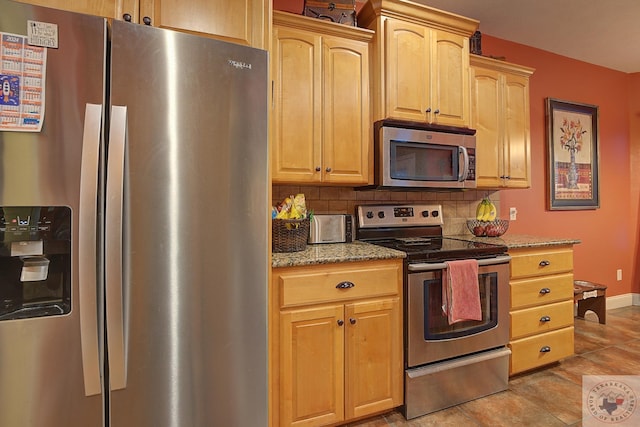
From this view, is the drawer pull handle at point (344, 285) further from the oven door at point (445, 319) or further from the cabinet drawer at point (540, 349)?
the cabinet drawer at point (540, 349)

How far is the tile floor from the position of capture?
183 cm

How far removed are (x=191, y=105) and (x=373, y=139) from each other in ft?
4.26

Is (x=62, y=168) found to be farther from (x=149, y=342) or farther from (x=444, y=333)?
(x=444, y=333)

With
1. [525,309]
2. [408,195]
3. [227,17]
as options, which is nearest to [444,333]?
[525,309]

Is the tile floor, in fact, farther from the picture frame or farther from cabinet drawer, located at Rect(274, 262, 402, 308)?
the picture frame

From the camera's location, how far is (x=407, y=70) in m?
2.18

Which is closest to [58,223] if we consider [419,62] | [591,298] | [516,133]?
[419,62]

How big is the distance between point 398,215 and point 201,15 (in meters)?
1.75

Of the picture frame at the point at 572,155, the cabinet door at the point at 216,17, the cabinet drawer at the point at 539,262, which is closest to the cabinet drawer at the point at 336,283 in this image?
the cabinet drawer at the point at 539,262

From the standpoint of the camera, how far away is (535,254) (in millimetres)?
→ 2266

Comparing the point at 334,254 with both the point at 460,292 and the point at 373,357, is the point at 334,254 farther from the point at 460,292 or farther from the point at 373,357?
the point at 460,292

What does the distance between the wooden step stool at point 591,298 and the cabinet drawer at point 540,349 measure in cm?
84

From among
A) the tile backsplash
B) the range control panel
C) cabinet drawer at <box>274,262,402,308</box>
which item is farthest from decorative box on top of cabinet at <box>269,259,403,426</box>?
the tile backsplash

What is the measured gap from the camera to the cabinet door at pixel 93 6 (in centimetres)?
114
